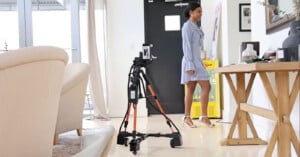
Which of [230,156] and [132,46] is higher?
[132,46]

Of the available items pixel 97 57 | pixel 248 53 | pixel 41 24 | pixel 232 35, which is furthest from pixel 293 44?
pixel 41 24

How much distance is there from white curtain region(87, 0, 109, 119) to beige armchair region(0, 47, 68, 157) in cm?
373

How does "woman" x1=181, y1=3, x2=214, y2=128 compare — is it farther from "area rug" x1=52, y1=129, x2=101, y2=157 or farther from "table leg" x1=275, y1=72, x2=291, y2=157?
"table leg" x1=275, y1=72, x2=291, y2=157

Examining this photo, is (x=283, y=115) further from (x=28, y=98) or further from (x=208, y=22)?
(x=208, y=22)

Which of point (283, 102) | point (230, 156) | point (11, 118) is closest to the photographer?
point (11, 118)

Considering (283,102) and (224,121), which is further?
(224,121)

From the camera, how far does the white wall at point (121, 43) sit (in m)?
6.20

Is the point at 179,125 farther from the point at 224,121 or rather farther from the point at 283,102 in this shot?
the point at 283,102

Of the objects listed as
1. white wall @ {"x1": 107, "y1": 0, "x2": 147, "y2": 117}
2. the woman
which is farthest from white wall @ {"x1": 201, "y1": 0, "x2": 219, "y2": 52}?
the woman

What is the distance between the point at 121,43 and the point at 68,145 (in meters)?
3.23

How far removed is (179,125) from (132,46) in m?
2.12

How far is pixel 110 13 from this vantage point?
6.24 m

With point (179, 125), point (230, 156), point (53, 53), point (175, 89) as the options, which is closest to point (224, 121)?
point (179, 125)

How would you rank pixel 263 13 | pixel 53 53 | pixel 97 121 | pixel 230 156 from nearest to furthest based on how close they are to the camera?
pixel 53 53 → pixel 230 156 → pixel 263 13 → pixel 97 121
